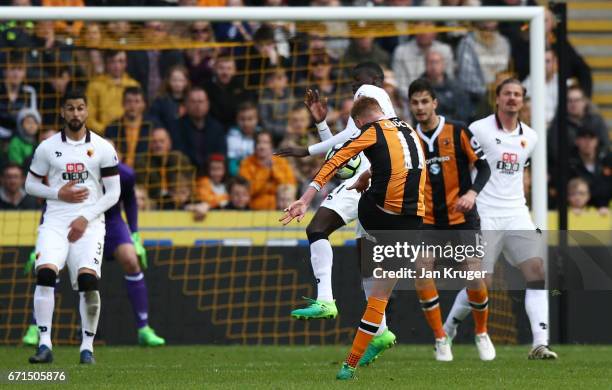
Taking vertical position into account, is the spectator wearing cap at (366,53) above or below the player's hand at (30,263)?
above

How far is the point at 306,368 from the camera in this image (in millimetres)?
10148

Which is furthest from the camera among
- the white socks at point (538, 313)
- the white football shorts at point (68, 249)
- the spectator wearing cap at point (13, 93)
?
the spectator wearing cap at point (13, 93)

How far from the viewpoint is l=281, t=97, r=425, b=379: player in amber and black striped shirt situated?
8625 mm

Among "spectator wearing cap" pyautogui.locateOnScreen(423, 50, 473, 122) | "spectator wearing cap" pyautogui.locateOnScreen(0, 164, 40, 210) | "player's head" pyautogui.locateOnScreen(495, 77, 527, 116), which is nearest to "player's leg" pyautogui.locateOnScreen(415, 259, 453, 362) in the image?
"player's head" pyautogui.locateOnScreen(495, 77, 527, 116)

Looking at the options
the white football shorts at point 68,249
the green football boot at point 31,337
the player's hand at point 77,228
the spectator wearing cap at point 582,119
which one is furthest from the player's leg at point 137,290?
the spectator wearing cap at point 582,119

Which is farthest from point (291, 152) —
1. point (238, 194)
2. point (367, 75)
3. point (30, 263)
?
point (238, 194)

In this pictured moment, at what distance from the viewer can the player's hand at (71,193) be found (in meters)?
10.8

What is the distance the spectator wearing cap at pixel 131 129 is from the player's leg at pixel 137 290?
2.15 meters

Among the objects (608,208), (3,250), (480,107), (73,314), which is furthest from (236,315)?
(608,208)

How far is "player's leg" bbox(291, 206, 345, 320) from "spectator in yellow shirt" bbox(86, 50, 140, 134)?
17.2 ft

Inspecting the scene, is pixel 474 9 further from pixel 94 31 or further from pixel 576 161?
pixel 94 31

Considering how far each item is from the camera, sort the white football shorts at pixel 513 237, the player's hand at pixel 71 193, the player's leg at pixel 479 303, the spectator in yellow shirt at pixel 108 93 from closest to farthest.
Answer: the player's hand at pixel 71 193, the player's leg at pixel 479 303, the white football shorts at pixel 513 237, the spectator in yellow shirt at pixel 108 93

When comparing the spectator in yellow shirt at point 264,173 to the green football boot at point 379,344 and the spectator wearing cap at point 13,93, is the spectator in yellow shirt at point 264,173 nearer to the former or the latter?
the spectator wearing cap at point 13,93

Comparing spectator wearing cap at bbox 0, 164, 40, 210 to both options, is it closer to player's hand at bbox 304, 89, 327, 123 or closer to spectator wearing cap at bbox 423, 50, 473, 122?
spectator wearing cap at bbox 423, 50, 473, 122
